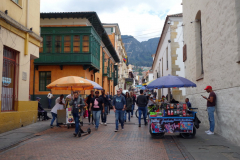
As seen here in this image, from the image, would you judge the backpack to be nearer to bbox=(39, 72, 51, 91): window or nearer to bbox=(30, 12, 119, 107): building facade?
bbox=(30, 12, 119, 107): building facade

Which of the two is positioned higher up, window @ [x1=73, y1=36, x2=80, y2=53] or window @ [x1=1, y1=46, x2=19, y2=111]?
window @ [x1=73, y1=36, x2=80, y2=53]

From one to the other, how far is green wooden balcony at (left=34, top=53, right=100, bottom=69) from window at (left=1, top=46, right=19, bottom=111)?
36.6 ft

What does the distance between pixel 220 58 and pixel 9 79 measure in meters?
8.71

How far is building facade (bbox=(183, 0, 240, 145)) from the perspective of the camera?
293 inches

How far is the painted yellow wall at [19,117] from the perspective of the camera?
979cm

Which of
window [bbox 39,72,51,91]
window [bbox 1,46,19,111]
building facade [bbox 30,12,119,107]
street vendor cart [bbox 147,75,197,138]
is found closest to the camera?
street vendor cart [bbox 147,75,197,138]

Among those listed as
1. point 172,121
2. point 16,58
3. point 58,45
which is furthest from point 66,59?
point 172,121

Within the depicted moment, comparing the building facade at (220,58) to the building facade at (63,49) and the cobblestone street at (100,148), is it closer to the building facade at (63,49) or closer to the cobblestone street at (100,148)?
the cobblestone street at (100,148)

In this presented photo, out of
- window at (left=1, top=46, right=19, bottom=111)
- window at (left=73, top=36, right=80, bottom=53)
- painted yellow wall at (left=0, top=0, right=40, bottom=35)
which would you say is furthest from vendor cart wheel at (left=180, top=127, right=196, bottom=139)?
window at (left=73, top=36, right=80, bottom=53)

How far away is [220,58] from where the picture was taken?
28.9ft

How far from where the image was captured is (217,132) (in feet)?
30.4

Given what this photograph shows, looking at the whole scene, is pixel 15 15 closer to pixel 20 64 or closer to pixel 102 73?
pixel 20 64

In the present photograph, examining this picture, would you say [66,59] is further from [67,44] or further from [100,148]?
[100,148]

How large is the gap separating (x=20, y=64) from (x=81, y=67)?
11.7 meters
